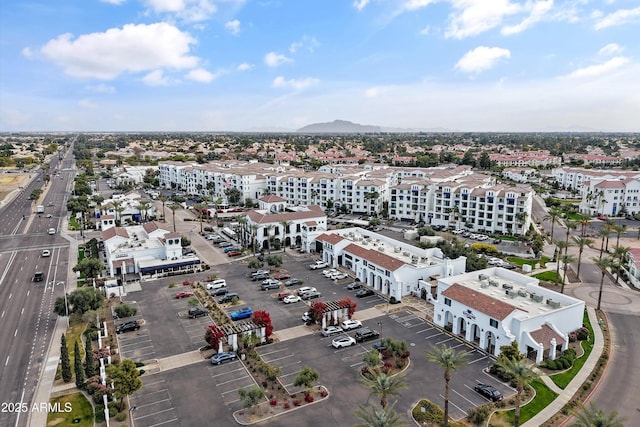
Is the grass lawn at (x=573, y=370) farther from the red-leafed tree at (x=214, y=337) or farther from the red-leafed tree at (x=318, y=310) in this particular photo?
the red-leafed tree at (x=214, y=337)

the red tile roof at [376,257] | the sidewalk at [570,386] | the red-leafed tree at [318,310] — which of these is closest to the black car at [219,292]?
the red-leafed tree at [318,310]

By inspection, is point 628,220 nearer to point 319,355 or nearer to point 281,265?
point 281,265

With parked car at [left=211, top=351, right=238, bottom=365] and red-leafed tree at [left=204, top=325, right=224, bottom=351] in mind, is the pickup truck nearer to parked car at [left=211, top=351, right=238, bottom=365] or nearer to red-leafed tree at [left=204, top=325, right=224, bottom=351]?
red-leafed tree at [left=204, top=325, right=224, bottom=351]

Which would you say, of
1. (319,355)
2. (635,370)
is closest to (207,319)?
(319,355)

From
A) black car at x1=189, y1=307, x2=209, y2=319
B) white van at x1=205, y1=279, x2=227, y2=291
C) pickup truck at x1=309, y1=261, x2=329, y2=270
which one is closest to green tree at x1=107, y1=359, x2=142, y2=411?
black car at x1=189, y1=307, x2=209, y2=319

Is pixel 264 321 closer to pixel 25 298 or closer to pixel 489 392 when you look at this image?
pixel 489 392

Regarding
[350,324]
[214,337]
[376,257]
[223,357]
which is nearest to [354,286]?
[376,257]
